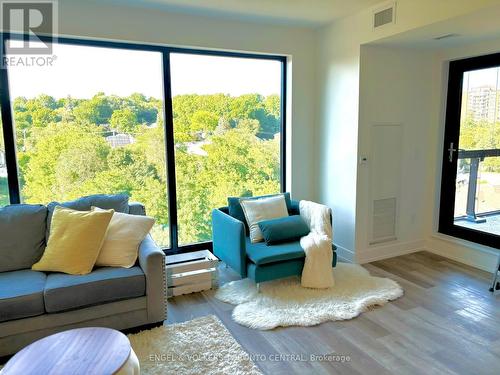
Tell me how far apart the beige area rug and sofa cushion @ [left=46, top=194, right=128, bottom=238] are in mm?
1121

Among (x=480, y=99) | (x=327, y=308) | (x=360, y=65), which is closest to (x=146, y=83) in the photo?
(x=360, y=65)

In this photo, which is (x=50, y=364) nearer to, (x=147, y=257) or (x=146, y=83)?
(x=147, y=257)

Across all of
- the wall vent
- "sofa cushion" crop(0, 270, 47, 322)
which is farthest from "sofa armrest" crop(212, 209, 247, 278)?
the wall vent

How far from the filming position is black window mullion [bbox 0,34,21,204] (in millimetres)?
3236

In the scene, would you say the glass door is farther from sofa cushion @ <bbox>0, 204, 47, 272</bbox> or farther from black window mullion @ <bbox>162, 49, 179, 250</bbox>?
sofa cushion @ <bbox>0, 204, 47, 272</bbox>

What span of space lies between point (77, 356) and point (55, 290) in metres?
0.76

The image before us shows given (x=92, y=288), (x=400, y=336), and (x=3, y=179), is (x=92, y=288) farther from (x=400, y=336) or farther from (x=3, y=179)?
(x=400, y=336)

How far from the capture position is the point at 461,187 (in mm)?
4121

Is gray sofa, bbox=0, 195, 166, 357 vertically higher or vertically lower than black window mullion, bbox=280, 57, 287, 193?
lower

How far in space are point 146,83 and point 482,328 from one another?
3.76 metres

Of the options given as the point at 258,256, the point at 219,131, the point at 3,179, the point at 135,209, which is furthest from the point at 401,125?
the point at 3,179

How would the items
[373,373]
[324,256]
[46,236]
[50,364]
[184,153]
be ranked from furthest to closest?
[184,153]
[324,256]
[46,236]
[373,373]
[50,364]

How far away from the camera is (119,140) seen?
148 inches

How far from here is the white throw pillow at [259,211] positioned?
3613mm
